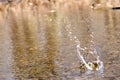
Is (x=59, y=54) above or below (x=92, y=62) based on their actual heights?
below

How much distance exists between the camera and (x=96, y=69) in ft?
64.2

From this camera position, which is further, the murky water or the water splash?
the water splash

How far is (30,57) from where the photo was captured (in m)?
24.0

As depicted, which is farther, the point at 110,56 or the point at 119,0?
the point at 119,0

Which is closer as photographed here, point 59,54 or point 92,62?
point 92,62

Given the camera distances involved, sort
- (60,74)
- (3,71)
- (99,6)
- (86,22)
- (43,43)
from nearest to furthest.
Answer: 1. (60,74)
2. (3,71)
3. (43,43)
4. (86,22)
5. (99,6)

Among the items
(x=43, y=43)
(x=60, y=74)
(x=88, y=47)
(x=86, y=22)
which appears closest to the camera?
(x=60, y=74)

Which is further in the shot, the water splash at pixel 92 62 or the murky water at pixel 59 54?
the water splash at pixel 92 62

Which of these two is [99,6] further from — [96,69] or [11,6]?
[96,69]

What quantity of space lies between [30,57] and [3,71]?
3.18 meters

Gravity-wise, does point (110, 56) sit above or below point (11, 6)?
above

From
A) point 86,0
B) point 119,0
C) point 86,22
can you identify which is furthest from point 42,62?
point 86,0

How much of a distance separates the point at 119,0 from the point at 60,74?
46.1m

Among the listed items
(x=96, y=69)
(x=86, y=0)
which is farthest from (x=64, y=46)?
(x=86, y=0)
